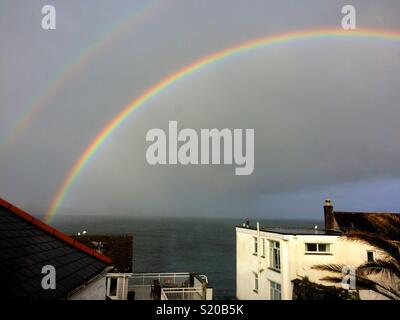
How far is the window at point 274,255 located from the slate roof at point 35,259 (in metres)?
15.5

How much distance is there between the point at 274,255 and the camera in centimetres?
2452

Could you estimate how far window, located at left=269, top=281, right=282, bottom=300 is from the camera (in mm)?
23078

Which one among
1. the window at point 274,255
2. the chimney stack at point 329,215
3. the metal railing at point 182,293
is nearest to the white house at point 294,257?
the window at point 274,255

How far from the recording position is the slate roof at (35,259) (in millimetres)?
6180

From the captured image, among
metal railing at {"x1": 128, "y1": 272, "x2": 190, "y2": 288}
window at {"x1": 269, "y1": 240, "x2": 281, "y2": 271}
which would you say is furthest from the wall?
metal railing at {"x1": 128, "y1": 272, "x2": 190, "y2": 288}

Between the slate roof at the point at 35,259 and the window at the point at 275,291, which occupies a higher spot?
the slate roof at the point at 35,259

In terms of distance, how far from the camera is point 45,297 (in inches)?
247

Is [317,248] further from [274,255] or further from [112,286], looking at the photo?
[112,286]

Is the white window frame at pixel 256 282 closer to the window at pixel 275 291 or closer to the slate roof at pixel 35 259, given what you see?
the window at pixel 275 291

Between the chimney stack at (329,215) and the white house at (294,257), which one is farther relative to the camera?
the chimney stack at (329,215)

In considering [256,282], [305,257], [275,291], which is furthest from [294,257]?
[256,282]
